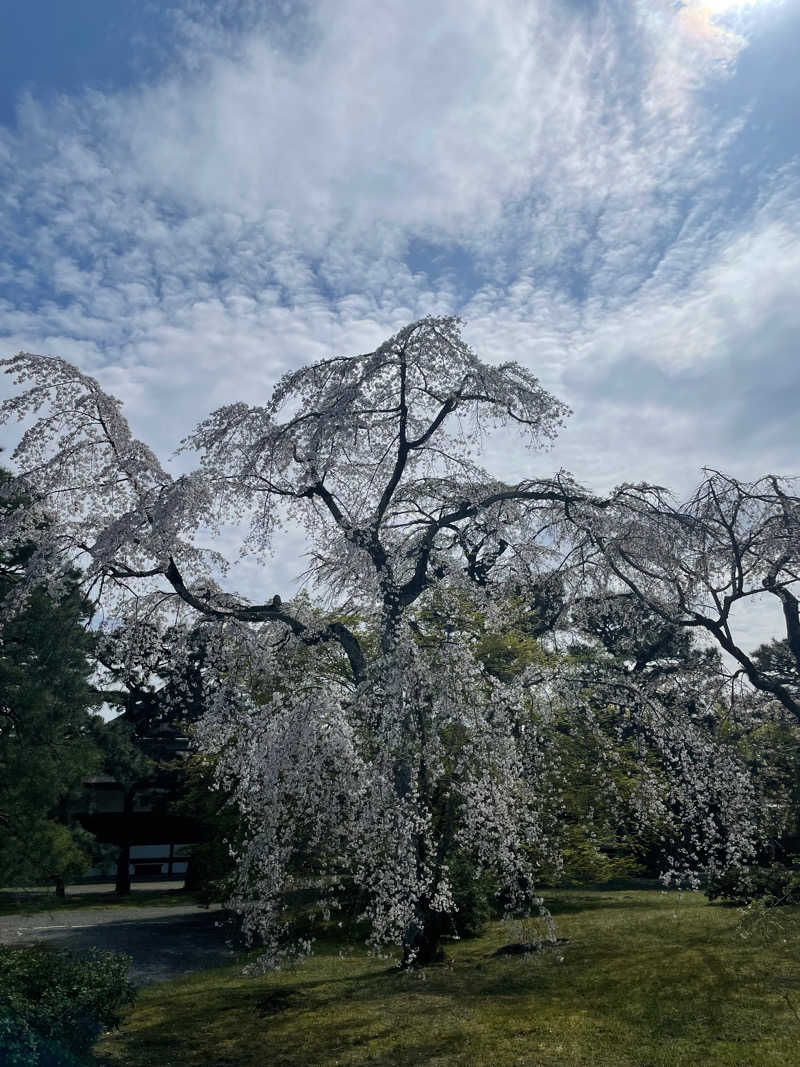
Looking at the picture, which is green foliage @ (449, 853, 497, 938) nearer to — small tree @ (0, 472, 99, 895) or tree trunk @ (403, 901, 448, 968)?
tree trunk @ (403, 901, 448, 968)

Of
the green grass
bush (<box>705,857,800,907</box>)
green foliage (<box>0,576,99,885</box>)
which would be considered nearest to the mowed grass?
bush (<box>705,857,800,907</box>)

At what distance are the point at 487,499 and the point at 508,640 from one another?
15.8 ft

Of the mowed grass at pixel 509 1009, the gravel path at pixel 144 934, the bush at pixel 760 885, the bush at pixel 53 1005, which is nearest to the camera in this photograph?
the bush at pixel 53 1005

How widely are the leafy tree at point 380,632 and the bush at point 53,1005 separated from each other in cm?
199

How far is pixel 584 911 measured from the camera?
18.5m

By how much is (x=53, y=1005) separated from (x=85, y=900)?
24.8 metres

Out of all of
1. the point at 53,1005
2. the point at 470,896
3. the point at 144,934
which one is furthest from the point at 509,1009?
the point at 144,934

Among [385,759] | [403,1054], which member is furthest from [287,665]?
[403,1054]

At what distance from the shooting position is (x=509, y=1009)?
34.7 feet

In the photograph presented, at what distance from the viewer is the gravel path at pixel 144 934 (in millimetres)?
16828

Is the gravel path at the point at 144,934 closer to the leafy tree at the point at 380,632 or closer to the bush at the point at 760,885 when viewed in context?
the leafy tree at the point at 380,632

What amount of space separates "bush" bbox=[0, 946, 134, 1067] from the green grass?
58.5 ft

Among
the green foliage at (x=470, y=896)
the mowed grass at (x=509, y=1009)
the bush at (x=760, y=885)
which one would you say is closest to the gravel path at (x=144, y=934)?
Answer: the mowed grass at (x=509, y=1009)

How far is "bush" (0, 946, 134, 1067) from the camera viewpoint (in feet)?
25.5
